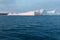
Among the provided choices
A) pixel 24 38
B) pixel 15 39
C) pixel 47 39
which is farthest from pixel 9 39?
pixel 47 39

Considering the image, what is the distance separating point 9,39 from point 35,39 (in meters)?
0.98

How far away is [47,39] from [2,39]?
169 cm

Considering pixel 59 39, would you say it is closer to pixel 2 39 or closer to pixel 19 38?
pixel 19 38

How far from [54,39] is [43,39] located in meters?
0.45

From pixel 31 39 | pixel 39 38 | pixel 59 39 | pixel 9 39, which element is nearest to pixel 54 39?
pixel 59 39

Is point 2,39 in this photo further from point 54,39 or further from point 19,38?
point 54,39

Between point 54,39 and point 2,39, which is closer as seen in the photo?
point 2,39

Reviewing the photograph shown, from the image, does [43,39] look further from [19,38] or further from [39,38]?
[19,38]

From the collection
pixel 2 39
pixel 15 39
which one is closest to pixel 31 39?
pixel 15 39

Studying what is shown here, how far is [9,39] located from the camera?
508 centimetres

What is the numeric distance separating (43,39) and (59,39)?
609 millimetres

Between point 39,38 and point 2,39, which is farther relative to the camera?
point 39,38

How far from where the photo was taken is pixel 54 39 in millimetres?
5312

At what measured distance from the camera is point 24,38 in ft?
17.4
